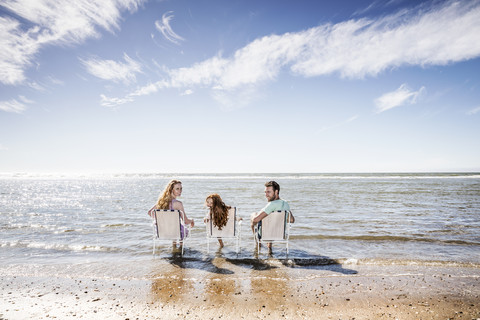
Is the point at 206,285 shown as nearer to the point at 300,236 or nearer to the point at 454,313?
the point at 454,313

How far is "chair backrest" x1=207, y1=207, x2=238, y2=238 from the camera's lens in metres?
6.41

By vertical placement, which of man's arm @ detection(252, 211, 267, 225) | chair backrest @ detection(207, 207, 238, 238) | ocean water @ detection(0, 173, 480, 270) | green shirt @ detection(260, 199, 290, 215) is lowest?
ocean water @ detection(0, 173, 480, 270)

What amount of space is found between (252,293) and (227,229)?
93.5 inches

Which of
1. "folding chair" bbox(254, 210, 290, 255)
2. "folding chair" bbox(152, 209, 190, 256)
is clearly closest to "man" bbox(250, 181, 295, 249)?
"folding chair" bbox(254, 210, 290, 255)

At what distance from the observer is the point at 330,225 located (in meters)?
9.19

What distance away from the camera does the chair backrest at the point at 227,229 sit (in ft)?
21.0

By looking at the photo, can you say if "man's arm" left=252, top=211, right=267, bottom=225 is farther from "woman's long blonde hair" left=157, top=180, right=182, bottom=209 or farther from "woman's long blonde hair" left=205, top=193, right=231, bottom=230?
"woman's long blonde hair" left=157, top=180, right=182, bottom=209

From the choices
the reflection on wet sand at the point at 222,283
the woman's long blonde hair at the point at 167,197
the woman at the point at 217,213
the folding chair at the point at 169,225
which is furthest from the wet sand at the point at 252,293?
the woman's long blonde hair at the point at 167,197

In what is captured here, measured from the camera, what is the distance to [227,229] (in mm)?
6441

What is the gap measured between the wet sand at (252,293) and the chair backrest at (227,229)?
998 millimetres

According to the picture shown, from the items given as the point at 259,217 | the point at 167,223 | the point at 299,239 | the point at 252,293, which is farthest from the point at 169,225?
the point at 299,239

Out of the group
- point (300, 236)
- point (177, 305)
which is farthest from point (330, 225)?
point (177, 305)

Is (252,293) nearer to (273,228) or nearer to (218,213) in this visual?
(273,228)

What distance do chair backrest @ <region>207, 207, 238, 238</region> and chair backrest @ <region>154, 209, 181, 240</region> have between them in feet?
2.56
